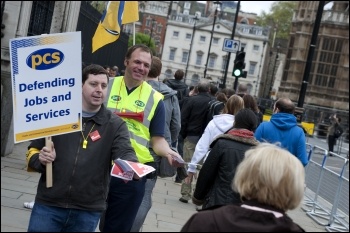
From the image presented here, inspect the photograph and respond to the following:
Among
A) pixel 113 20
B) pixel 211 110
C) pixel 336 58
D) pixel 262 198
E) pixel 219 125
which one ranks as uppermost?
pixel 336 58

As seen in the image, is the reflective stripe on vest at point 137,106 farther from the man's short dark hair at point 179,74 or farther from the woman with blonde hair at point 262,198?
the man's short dark hair at point 179,74

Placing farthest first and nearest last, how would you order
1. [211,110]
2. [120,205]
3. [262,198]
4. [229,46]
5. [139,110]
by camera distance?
[229,46] → [211,110] → [139,110] → [120,205] → [262,198]

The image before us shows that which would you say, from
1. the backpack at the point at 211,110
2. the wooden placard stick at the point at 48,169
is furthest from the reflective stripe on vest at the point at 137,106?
the backpack at the point at 211,110

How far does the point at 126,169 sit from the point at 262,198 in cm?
144

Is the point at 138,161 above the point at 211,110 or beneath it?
above

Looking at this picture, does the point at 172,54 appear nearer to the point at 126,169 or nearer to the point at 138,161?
the point at 138,161

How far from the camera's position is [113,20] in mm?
9953

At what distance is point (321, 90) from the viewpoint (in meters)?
67.0

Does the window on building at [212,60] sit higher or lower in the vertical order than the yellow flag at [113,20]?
lower

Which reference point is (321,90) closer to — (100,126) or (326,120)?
(326,120)

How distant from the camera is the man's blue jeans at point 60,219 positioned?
4.75 m

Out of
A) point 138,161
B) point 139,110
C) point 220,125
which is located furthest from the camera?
point 220,125

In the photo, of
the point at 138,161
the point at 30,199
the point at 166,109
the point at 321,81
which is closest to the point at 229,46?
the point at 30,199

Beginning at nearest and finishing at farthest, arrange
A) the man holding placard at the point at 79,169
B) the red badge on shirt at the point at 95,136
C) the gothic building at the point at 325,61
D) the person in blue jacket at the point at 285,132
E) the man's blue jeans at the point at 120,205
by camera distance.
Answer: the man holding placard at the point at 79,169
the red badge on shirt at the point at 95,136
the man's blue jeans at the point at 120,205
the person in blue jacket at the point at 285,132
the gothic building at the point at 325,61
